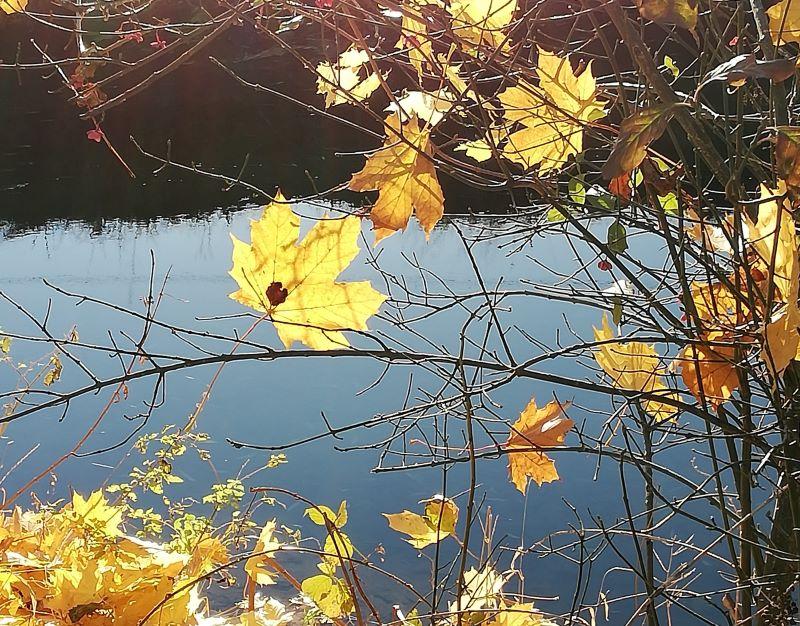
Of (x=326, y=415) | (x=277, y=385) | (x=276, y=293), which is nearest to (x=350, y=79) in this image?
(x=276, y=293)

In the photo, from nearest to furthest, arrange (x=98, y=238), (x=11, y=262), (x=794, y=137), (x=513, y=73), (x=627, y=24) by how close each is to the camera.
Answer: (x=794, y=137), (x=627, y=24), (x=513, y=73), (x=11, y=262), (x=98, y=238)

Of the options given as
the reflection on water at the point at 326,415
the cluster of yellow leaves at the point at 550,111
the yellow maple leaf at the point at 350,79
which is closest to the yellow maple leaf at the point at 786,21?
the cluster of yellow leaves at the point at 550,111

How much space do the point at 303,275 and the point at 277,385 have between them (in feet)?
7.84

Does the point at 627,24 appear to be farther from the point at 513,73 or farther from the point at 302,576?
the point at 302,576

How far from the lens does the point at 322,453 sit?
96.0 inches

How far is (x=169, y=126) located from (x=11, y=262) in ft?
9.96

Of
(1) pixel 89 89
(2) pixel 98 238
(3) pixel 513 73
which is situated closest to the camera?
(3) pixel 513 73

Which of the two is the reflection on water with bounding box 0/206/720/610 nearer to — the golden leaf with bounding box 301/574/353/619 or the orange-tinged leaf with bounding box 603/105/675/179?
the golden leaf with bounding box 301/574/353/619

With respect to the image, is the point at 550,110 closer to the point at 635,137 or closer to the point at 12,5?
the point at 635,137

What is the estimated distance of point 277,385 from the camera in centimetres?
276

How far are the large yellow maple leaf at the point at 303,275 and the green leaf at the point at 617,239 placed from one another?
0.18 m

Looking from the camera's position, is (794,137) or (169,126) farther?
(169,126)

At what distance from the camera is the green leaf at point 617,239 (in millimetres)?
523

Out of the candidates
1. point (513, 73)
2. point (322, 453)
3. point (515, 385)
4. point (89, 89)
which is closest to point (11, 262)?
point (322, 453)
